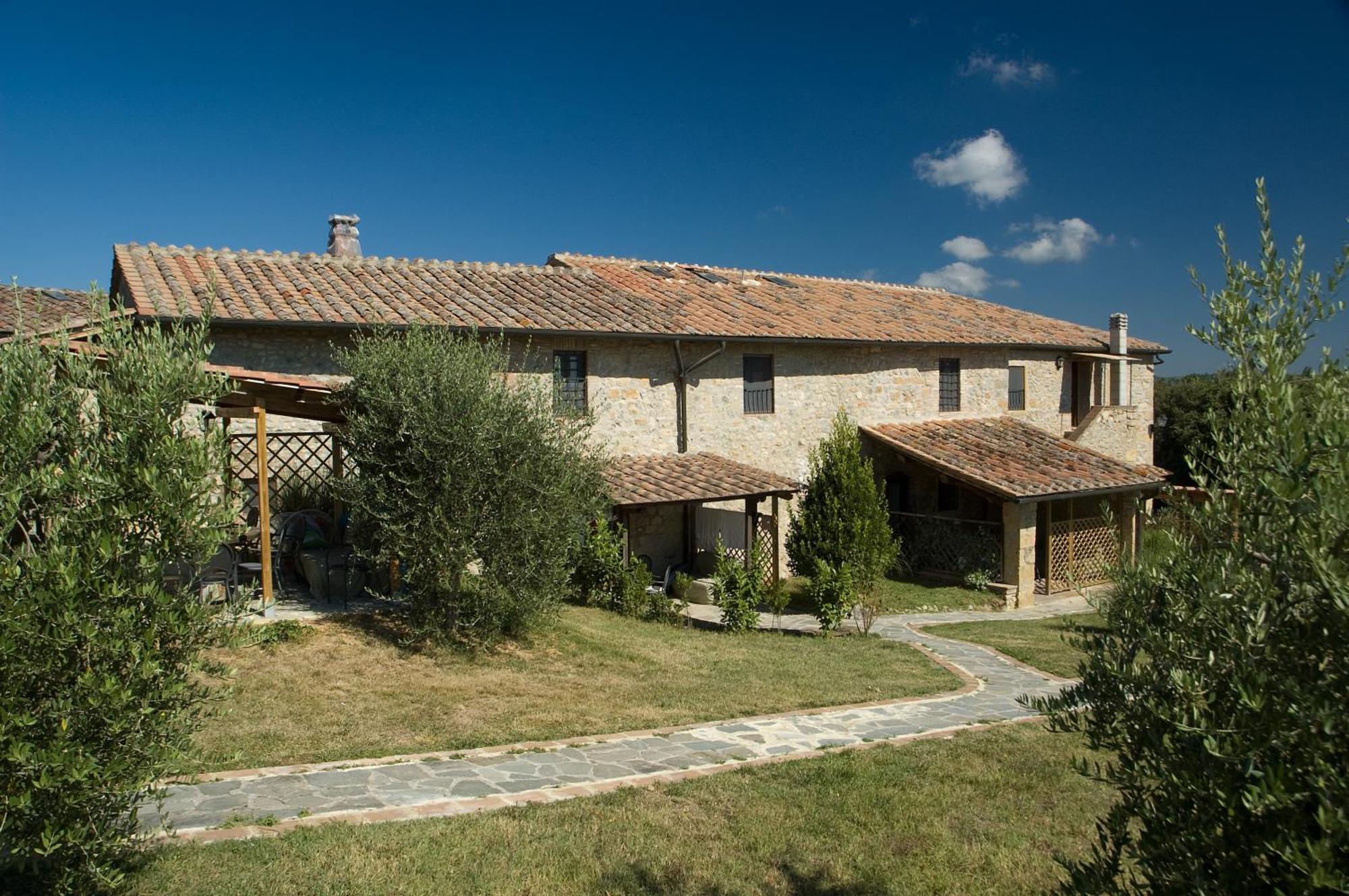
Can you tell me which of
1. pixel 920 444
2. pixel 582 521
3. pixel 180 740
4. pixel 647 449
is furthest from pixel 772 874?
pixel 920 444

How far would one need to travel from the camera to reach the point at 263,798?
230 inches

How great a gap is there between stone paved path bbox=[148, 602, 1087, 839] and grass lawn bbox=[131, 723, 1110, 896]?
0.29m

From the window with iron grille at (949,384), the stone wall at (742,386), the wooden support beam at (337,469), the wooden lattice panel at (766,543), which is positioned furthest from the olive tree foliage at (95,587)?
the window with iron grille at (949,384)

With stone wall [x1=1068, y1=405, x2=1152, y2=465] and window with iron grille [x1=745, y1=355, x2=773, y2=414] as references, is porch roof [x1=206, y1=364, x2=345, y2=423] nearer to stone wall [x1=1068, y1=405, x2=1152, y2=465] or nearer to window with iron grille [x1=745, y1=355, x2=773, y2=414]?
window with iron grille [x1=745, y1=355, x2=773, y2=414]

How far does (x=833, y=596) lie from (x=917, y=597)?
421 centimetres

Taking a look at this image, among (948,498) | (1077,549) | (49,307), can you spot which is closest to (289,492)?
(49,307)

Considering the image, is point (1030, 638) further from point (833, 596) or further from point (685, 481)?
point (685, 481)

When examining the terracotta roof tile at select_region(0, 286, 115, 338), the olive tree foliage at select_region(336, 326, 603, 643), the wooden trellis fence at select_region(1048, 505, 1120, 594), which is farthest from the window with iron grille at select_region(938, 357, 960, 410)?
the terracotta roof tile at select_region(0, 286, 115, 338)

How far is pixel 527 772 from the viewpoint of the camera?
6.68 m

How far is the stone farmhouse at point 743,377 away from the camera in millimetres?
13422

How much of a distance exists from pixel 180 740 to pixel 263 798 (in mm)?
2024

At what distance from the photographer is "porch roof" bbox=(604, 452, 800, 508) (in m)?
14.1

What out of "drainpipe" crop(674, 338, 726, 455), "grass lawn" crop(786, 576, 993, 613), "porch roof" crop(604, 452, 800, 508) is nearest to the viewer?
"porch roof" crop(604, 452, 800, 508)

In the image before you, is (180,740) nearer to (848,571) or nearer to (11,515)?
(11,515)
